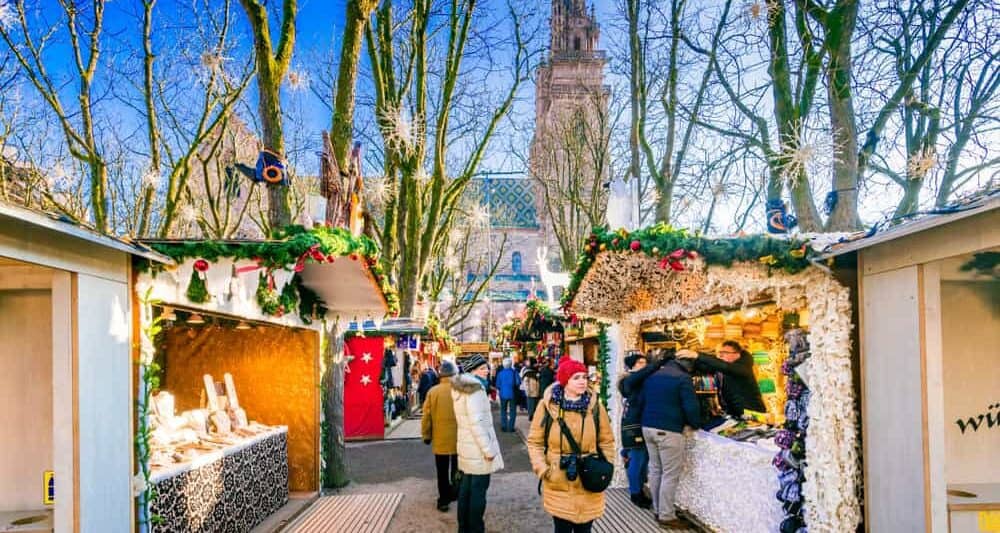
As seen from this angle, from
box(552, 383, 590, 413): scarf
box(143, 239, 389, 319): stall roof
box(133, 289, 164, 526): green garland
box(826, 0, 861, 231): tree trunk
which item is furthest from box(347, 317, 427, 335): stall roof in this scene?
box(552, 383, 590, 413): scarf

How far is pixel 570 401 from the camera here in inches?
181

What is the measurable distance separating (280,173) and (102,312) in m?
3.39

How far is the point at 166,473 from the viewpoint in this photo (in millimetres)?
4941

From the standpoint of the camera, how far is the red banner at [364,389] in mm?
14664

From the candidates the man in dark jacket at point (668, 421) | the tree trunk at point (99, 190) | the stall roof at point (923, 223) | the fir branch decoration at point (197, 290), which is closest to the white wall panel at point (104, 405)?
the fir branch decoration at point (197, 290)

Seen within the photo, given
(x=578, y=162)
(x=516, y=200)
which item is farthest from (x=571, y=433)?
(x=516, y=200)

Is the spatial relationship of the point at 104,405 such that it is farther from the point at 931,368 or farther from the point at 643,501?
the point at 643,501

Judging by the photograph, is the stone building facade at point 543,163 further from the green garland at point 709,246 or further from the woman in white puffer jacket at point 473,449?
the woman in white puffer jacket at point 473,449

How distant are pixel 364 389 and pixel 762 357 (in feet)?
31.2

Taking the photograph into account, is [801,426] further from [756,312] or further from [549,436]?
[549,436]

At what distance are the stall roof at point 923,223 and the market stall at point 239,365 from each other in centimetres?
394

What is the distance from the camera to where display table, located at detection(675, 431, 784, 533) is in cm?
557

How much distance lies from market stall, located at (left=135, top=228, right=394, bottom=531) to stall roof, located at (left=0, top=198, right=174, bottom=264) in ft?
0.94

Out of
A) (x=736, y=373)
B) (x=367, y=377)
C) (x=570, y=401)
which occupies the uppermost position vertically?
(x=570, y=401)
